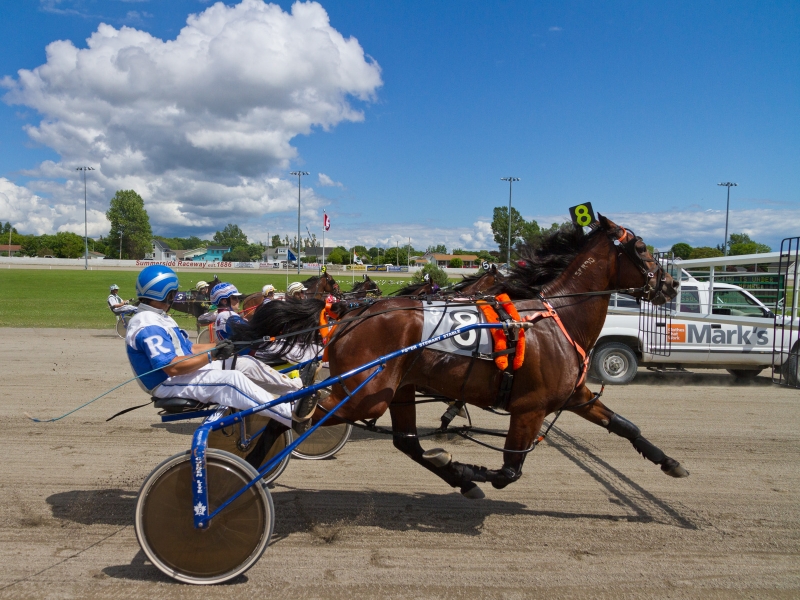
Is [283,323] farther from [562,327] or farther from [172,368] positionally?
[562,327]

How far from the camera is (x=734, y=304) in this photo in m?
9.19

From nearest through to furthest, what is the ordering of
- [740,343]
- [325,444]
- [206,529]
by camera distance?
[206,529], [325,444], [740,343]

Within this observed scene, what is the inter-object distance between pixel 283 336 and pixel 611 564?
2693 mm

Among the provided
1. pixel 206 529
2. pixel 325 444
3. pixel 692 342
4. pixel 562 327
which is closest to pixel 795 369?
pixel 692 342

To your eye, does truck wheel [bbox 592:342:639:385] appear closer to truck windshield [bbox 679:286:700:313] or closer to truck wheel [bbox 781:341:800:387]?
truck windshield [bbox 679:286:700:313]

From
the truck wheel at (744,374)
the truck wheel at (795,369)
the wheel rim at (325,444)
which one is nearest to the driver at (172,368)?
the wheel rim at (325,444)

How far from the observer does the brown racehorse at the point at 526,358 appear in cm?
380

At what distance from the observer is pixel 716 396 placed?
27.4ft

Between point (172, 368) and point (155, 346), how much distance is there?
21 cm

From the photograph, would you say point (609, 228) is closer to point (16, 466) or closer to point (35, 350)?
point (16, 466)

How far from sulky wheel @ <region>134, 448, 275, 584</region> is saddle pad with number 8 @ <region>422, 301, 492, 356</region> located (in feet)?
4.70

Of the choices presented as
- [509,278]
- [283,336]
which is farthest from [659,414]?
[283,336]

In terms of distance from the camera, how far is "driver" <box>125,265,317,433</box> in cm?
352

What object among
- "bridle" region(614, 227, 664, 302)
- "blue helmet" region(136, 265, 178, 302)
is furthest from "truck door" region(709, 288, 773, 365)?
"blue helmet" region(136, 265, 178, 302)
